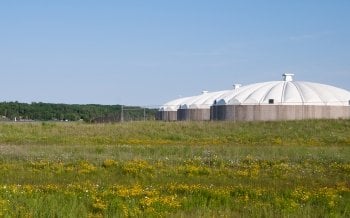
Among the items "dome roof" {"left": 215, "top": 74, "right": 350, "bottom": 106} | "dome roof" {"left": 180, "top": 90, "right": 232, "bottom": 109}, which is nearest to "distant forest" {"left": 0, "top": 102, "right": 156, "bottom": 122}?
"dome roof" {"left": 180, "top": 90, "right": 232, "bottom": 109}

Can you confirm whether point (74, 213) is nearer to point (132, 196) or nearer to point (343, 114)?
point (132, 196)

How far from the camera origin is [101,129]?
163ft

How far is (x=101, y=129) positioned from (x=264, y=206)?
3772 centimetres

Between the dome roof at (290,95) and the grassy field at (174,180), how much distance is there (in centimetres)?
2061

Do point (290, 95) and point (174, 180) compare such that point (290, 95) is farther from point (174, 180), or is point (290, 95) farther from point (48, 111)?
point (48, 111)

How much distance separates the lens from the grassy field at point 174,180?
40.6ft

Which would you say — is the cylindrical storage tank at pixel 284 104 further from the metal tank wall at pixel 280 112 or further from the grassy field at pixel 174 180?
the grassy field at pixel 174 180

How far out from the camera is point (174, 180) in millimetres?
20047

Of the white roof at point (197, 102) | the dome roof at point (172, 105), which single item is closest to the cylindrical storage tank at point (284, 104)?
the white roof at point (197, 102)

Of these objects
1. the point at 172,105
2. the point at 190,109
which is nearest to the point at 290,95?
the point at 190,109

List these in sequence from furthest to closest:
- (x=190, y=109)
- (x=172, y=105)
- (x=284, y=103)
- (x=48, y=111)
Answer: (x=48, y=111) → (x=172, y=105) → (x=190, y=109) → (x=284, y=103)

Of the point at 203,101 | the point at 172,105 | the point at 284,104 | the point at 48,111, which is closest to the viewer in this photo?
the point at 284,104

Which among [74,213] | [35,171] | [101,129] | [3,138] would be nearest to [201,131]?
[101,129]

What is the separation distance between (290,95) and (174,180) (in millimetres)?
48035
